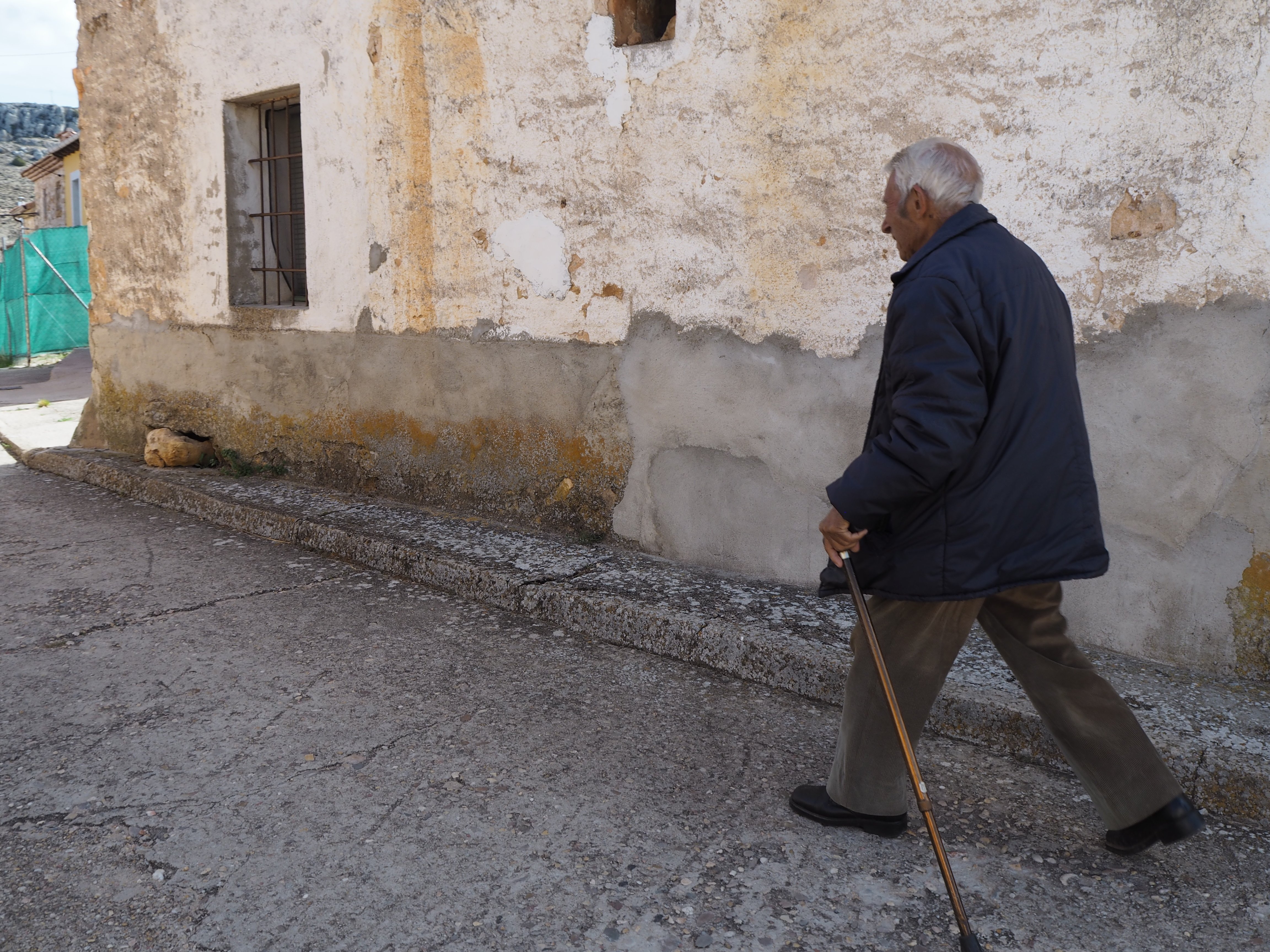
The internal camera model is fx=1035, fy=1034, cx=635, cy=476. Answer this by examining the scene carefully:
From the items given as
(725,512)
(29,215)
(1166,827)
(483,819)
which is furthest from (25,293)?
(1166,827)

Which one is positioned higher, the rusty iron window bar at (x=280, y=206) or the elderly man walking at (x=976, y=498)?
the rusty iron window bar at (x=280, y=206)

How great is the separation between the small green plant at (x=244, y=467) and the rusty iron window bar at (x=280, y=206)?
1.02 metres

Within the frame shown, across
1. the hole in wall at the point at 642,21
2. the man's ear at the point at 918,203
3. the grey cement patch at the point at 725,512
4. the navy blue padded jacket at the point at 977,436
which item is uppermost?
the hole in wall at the point at 642,21

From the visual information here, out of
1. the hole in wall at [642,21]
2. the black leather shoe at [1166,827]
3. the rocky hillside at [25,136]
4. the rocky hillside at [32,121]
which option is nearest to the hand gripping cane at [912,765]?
the black leather shoe at [1166,827]

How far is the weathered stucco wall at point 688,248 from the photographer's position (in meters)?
3.23

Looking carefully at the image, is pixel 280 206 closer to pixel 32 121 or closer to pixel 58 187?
pixel 58 187

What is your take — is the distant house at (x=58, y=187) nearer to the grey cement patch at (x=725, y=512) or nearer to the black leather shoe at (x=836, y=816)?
the grey cement patch at (x=725, y=512)

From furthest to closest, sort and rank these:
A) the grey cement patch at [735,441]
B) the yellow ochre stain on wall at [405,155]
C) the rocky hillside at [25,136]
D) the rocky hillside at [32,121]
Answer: the rocky hillside at [32,121] < the rocky hillside at [25,136] < the yellow ochre stain on wall at [405,155] < the grey cement patch at [735,441]

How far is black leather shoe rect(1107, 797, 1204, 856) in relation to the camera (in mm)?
2305

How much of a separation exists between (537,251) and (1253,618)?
3290mm

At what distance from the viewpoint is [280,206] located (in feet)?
22.0

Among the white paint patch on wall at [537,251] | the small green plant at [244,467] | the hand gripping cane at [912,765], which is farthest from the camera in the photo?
the small green plant at [244,467]

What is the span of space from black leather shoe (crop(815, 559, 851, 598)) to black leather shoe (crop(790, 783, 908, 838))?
51cm

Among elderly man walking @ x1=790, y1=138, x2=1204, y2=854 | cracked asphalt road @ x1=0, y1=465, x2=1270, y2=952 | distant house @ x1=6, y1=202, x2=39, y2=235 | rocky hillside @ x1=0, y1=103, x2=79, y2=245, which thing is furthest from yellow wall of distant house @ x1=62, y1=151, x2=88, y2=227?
elderly man walking @ x1=790, y1=138, x2=1204, y2=854
